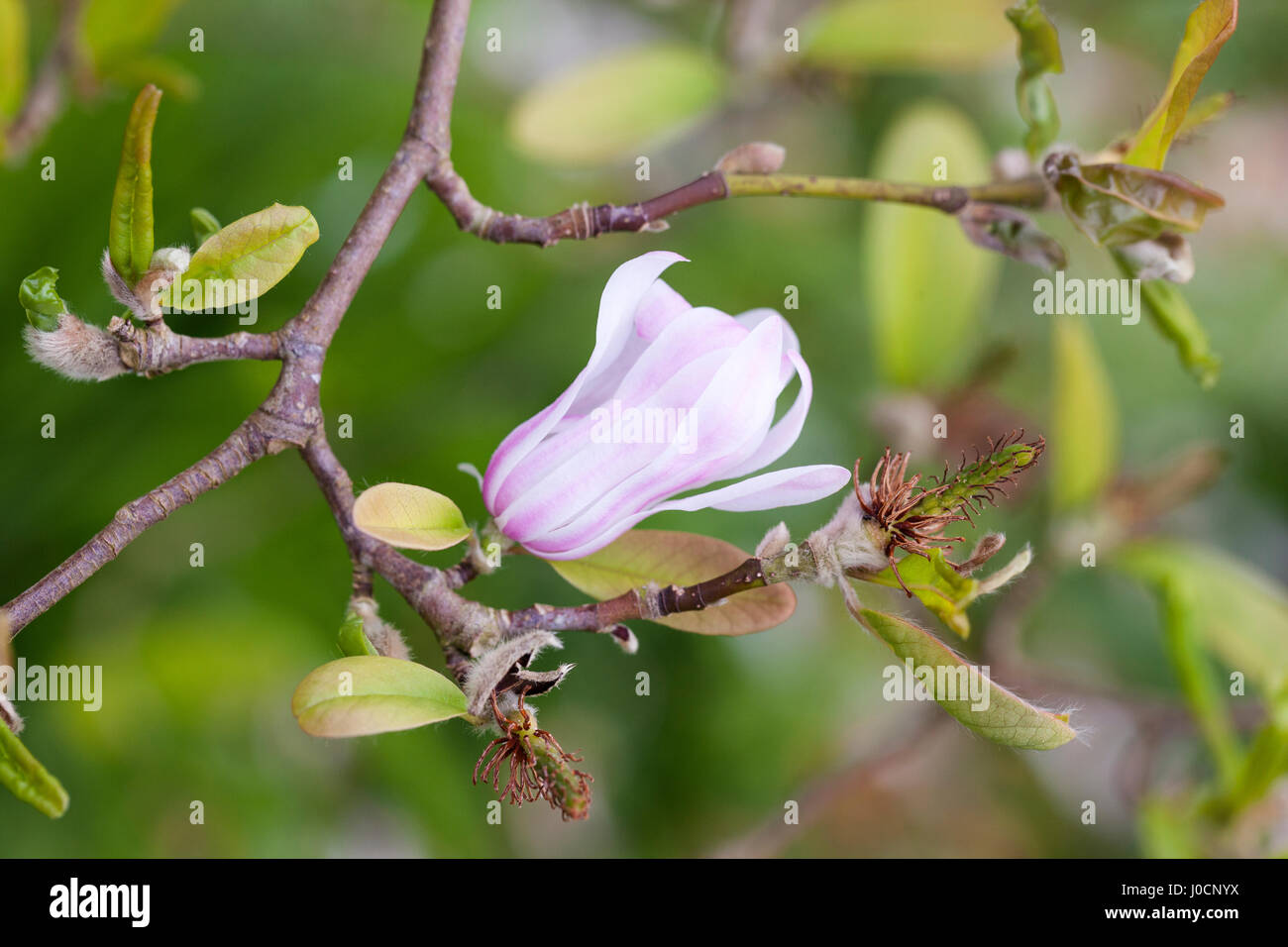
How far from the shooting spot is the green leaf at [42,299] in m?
0.34

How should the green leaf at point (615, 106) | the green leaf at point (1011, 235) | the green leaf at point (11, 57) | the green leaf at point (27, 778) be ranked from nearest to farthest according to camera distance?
the green leaf at point (27, 778)
the green leaf at point (1011, 235)
the green leaf at point (11, 57)
the green leaf at point (615, 106)

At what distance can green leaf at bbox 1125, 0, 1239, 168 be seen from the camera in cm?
37

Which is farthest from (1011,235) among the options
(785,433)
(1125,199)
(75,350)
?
(75,350)

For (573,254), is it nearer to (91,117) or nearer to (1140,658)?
(91,117)

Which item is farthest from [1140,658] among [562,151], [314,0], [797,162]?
[314,0]

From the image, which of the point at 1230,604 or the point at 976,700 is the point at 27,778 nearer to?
the point at 976,700

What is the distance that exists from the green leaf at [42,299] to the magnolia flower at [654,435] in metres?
0.17

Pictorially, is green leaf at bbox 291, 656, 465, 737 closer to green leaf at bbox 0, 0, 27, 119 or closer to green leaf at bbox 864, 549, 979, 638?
green leaf at bbox 864, 549, 979, 638

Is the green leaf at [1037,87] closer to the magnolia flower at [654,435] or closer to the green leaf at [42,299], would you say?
the magnolia flower at [654,435]

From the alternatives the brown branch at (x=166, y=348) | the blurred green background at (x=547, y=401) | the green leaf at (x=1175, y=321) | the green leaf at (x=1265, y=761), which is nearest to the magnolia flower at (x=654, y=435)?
the brown branch at (x=166, y=348)

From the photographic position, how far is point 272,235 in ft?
1.19

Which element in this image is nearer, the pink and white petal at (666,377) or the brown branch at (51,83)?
the pink and white petal at (666,377)

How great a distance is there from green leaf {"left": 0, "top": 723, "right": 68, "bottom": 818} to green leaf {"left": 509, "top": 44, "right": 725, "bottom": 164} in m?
0.51

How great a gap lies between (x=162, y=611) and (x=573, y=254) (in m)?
0.54
